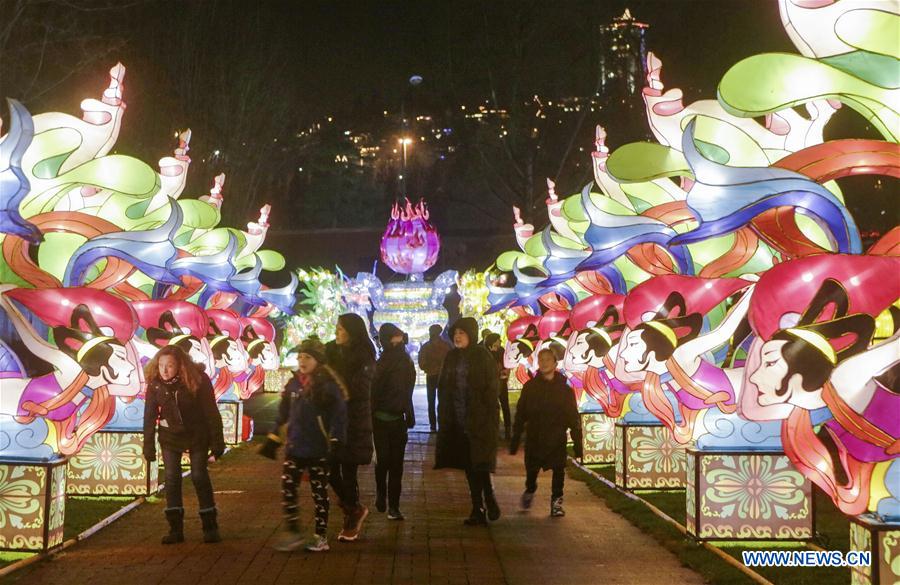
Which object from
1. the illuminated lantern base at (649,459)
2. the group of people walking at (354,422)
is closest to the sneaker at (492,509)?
the group of people walking at (354,422)

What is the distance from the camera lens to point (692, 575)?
8734 millimetres

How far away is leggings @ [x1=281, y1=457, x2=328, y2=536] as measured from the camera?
9.24 meters

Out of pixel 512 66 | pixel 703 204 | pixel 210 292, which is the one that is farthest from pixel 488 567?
pixel 512 66

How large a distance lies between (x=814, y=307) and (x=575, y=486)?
730cm

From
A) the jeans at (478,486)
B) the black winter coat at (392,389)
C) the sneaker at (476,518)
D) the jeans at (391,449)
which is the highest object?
the black winter coat at (392,389)

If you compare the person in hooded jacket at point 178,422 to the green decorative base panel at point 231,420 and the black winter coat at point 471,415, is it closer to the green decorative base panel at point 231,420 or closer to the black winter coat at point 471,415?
the black winter coat at point 471,415

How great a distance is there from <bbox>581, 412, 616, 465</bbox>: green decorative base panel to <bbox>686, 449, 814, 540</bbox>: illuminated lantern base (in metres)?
6.66

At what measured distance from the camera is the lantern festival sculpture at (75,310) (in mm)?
9367

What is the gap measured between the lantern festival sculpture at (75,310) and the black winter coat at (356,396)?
1.69m

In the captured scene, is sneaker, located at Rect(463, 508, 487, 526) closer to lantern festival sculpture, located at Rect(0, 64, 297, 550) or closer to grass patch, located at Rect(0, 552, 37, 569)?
lantern festival sculpture, located at Rect(0, 64, 297, 550)

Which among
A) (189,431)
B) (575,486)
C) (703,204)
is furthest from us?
(575,486)

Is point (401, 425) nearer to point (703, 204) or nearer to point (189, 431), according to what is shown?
point (189, 431)

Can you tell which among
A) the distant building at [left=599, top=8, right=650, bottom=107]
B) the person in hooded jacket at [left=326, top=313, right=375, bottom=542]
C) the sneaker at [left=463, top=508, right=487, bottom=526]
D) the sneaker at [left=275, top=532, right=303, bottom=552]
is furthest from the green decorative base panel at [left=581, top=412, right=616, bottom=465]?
the distant building at [left=599, top=8, right=650, bottom=107]

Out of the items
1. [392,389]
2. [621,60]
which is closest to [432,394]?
[392,389]
